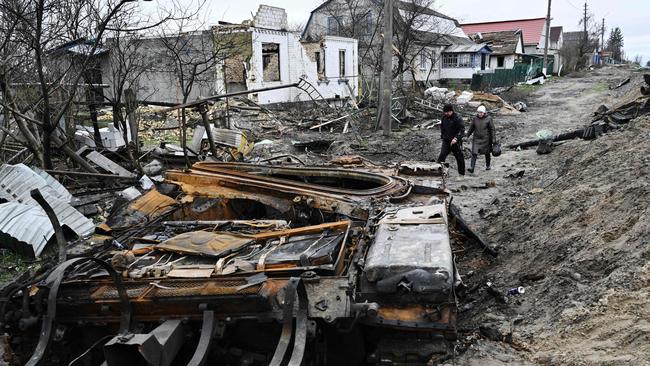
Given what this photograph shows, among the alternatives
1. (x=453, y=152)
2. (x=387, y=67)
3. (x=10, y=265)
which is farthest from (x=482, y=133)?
(x=10, y=265)

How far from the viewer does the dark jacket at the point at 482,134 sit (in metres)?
11.5

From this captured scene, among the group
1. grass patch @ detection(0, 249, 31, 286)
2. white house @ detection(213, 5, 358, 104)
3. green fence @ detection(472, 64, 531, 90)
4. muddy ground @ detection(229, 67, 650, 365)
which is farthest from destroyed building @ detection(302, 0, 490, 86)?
grass patch @ detection(0, 249, 31, 286)

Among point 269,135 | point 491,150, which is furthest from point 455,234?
point 269,135

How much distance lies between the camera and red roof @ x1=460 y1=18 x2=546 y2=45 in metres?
57.7

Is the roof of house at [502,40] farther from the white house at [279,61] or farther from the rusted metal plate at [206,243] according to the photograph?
the rusted metal plate at [206,243]

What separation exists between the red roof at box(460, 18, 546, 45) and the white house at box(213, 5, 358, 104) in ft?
111

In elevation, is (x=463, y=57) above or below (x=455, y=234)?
above

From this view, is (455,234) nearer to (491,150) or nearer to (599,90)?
(491,150)

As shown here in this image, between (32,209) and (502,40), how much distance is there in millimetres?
49877

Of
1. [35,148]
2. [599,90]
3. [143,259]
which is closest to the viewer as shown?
[143,259]

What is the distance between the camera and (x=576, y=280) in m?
4.77

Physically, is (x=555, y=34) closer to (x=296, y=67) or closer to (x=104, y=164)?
(x=296, y=67)

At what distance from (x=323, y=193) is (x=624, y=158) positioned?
19.9 feet

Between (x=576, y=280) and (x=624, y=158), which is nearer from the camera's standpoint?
(x=576, y=280)
